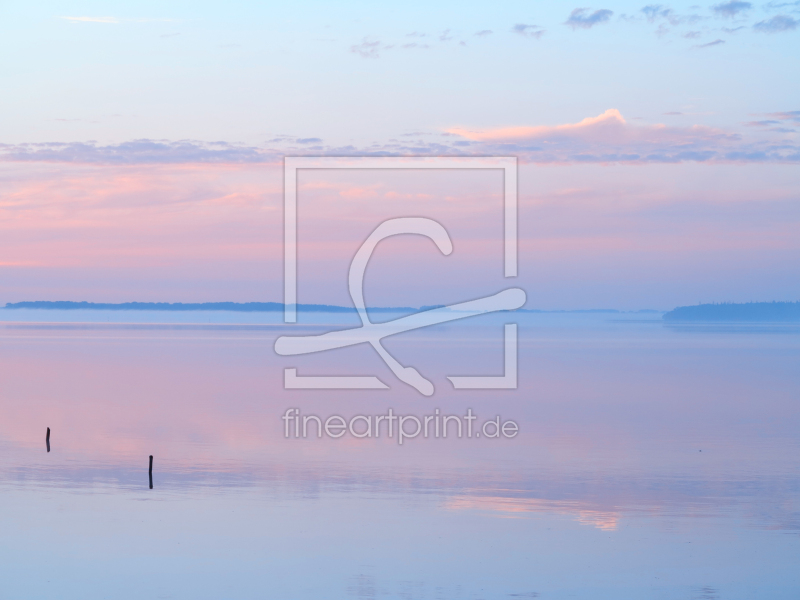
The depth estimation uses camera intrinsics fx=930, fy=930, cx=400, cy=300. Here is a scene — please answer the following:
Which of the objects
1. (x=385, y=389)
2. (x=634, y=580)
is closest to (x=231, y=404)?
(x=385, y=389)

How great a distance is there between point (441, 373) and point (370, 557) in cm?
3515

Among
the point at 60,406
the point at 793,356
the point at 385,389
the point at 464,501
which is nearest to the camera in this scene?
the point at 464,501

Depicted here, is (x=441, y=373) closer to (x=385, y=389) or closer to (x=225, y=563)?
(x=385, y=389)

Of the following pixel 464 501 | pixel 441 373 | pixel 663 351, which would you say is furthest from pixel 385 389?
pixel 663 351

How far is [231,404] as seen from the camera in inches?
1363

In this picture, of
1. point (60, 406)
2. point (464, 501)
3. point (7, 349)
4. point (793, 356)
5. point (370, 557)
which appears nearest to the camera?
point (370, 557)

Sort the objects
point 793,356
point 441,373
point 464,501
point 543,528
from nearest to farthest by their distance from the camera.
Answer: point 543,528
point 464,501
point 441,373
point 793,356

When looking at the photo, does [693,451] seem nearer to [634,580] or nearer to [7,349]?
[634,580]

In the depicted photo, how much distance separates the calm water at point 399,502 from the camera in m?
13.4

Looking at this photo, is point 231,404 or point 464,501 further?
point 231,404

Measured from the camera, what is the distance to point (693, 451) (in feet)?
80.2

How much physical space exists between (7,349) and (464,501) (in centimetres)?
6701

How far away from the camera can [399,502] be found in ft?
58.5

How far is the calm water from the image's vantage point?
13.4 metres
